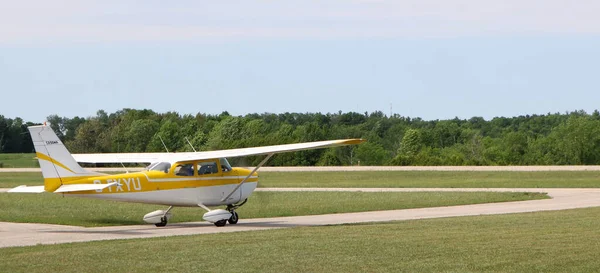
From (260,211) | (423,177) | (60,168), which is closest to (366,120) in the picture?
(423,177)

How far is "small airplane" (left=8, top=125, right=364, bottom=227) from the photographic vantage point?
74.7 feet

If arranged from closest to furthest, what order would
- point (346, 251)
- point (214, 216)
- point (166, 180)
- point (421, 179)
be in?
point (346, 251) → point (166, 180) → point (214, 216) → point (421, 179)

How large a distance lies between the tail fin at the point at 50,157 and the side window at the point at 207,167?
3.54 metres

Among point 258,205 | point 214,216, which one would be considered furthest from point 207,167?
point 258,205

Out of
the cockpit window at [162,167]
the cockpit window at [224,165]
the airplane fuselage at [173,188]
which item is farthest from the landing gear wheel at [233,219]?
the cockpit window at [162,167]

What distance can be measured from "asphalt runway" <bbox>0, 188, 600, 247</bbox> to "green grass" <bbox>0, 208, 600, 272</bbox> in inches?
72.8

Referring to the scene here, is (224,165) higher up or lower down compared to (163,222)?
higher up

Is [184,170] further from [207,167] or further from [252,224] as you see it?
[252,224]

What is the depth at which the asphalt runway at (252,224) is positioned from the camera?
21.7m

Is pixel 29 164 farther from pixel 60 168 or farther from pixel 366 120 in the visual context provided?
pixel 60 168

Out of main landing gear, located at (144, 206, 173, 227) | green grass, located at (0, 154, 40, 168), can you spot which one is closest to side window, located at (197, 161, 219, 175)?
main landing gear, located at (144, 206, 173, 227)

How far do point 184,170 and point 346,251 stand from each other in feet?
27.6

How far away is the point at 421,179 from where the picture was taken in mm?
53000

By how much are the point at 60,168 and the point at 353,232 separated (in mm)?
A: 7129
